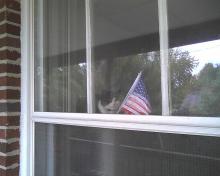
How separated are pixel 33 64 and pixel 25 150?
57cm

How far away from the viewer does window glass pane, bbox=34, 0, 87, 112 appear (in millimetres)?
1500

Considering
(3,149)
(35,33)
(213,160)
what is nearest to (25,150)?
(3,149)

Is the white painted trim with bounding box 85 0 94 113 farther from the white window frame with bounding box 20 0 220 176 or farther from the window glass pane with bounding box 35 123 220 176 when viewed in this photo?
the window glass pane with bounding box 35 123 220 176

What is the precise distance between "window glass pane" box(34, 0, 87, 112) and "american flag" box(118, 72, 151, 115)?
266 mm

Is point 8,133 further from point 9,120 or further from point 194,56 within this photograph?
point 194,56

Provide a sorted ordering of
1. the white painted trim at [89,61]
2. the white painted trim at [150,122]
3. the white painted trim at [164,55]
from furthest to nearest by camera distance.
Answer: the white painted trim at [89,61] < the white painted trim at [164,55] < the white painted trim at [150,122]

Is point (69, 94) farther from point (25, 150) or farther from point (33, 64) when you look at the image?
point (25, 150)

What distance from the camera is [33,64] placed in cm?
180

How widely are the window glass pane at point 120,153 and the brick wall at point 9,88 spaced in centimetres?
16

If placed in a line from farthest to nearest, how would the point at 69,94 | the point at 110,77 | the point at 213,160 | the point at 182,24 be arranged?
the point at 69,94 < the point at 110,77 < the point at 182,24 < the point at 213,160

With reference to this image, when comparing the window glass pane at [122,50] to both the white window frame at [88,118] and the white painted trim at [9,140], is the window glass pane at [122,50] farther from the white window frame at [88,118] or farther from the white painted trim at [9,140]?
the white painted trim at [9,140]

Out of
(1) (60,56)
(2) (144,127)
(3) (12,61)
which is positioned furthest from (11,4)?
(2) (144,127)

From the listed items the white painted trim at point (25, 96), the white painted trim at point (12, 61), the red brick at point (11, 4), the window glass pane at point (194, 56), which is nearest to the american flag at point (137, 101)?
the window glass pane at point (194, 56)

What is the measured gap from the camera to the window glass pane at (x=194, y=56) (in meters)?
0.98
